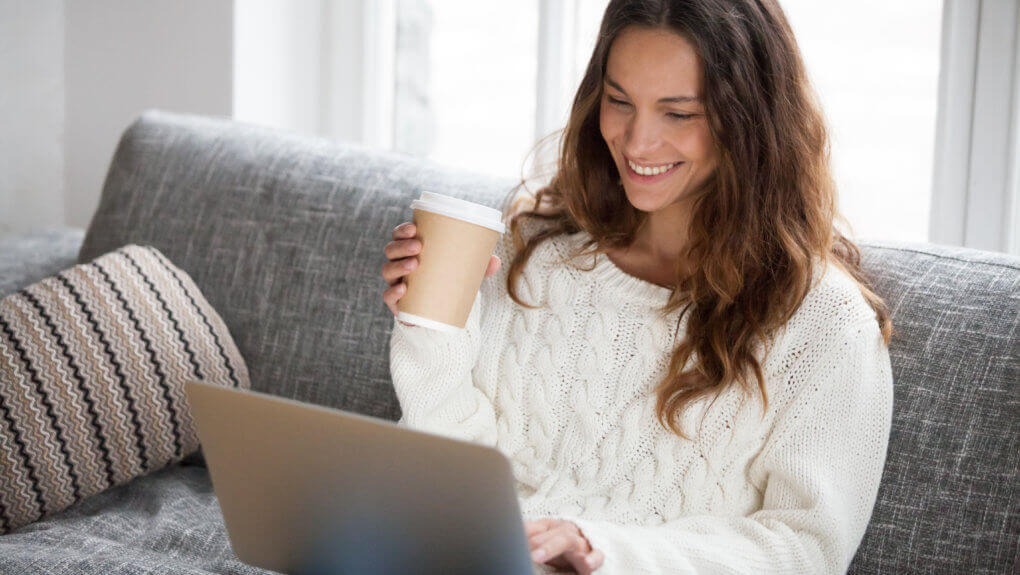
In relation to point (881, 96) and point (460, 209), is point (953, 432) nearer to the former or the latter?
point (460, 209)

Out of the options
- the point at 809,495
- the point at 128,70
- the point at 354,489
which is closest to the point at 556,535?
the point at 354,489

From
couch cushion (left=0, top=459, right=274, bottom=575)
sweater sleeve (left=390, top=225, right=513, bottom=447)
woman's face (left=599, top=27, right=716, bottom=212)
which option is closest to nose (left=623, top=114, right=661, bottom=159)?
woman's face (left=599, top=27, right=716, bottom=212)

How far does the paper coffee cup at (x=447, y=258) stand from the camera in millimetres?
1154

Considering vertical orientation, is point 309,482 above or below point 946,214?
below

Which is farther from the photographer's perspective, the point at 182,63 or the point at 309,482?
the point at 182,63

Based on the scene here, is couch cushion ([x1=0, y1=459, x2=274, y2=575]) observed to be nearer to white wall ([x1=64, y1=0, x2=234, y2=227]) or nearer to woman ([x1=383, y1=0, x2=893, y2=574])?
woman ([x1=383, y1=0, x2=893, y2=574])

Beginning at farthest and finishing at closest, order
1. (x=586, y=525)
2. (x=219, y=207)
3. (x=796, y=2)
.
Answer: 1. (x=796, y=2)
2. (x=219, y=207)
3. (x=586, y=525)

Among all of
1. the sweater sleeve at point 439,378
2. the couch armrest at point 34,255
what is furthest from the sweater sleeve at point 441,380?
the couch armrest at point 34,255

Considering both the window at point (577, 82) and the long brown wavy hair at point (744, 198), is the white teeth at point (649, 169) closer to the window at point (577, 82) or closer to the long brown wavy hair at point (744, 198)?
the long brown wavy hair at point (744, 198)

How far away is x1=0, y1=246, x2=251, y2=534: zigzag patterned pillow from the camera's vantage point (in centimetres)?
149

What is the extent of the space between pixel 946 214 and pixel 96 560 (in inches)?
63.3

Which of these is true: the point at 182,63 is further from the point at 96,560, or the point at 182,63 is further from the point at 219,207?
the point at 96,560

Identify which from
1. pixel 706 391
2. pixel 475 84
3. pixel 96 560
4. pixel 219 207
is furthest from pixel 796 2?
pixel 96 560

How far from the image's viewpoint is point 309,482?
1.02 meters
